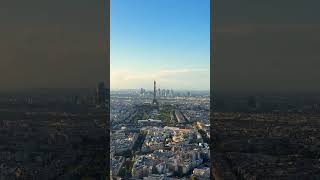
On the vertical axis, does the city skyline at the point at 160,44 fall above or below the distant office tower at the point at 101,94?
above

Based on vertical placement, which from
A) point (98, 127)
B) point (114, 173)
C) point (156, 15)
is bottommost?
point (114, 173)

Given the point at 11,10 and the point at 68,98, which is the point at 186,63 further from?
the point at 11,10

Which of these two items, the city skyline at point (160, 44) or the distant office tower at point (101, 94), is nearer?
the distant office tower at point (101, 94)

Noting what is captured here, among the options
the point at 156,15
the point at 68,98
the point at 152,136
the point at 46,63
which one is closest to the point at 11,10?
the point at 46,63

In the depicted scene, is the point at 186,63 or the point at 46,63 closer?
the point at 46,63

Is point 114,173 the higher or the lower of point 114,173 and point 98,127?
the lower
